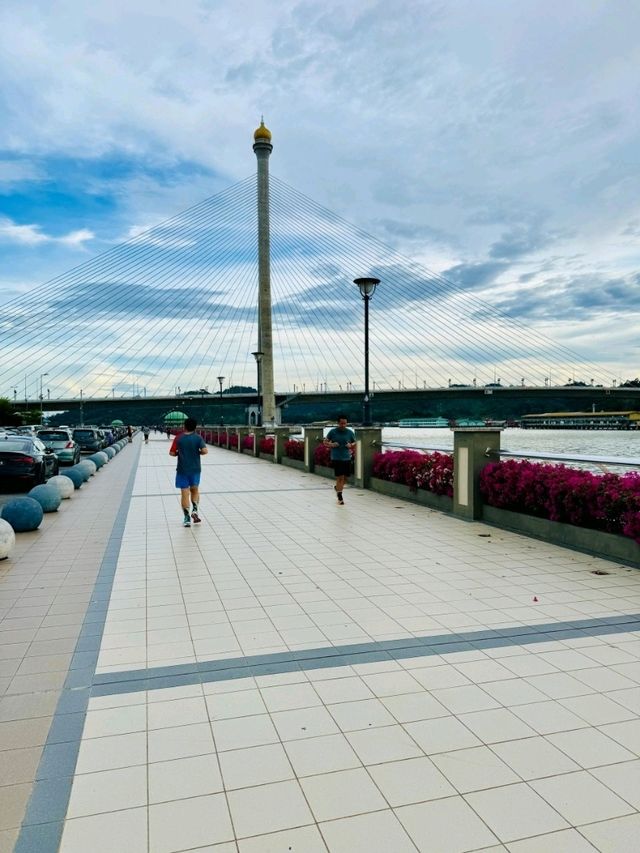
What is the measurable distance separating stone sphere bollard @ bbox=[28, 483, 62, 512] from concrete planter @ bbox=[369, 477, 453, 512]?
6.43 m

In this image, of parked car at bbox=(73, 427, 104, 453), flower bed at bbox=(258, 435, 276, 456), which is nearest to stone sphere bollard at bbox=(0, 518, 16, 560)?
flower bed at bbox=(258, 435, 276, 456)

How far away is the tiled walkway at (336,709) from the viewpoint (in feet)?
8.74

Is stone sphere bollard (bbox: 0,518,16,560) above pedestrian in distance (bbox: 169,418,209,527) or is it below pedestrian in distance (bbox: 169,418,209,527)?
below

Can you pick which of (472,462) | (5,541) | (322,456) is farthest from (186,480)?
(322,456)

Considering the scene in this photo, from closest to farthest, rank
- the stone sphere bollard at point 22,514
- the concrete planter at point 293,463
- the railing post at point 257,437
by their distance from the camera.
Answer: the stone sphere bollard at point 22,514 → the concrete planter at point 293,463 → the railing post at point 257,437

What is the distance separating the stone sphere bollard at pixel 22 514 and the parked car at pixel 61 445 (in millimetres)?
15234

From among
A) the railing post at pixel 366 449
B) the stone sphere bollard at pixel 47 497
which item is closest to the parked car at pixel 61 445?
the stone sphere bollard at pixel 47 497

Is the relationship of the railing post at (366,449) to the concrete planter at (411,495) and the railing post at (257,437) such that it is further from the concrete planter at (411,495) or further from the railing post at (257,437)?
the railing post at (257,437)

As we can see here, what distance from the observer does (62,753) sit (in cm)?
324

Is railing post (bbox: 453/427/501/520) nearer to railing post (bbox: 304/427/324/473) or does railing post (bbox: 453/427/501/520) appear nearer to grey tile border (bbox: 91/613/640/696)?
grey tile border (bbox: 91/613/640/696)

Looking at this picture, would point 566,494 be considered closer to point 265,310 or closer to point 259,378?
point 259,378

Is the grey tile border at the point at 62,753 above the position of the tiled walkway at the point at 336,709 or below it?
below

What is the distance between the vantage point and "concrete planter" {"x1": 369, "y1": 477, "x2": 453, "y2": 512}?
1128cm

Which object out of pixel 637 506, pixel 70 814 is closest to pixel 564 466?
pixel 637 506
